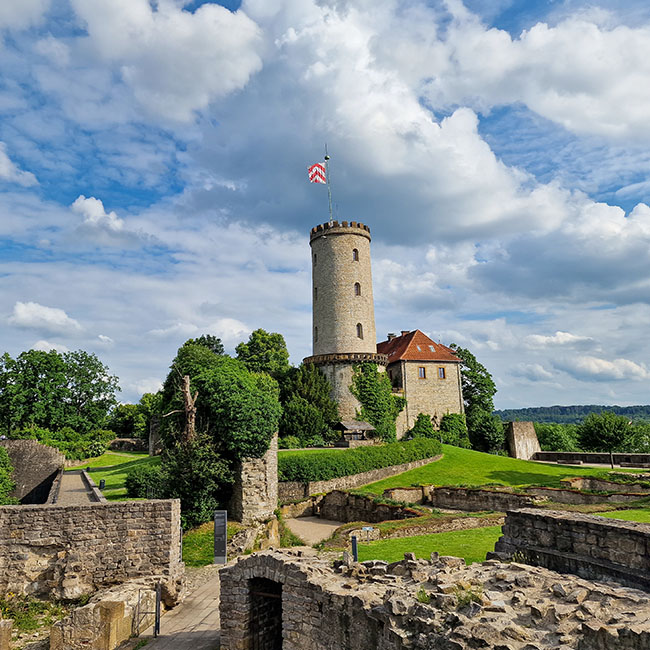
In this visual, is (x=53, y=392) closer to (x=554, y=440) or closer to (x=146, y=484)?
(x=146, y=484)

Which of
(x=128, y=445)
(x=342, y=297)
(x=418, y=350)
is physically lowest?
(x=128, y=445)

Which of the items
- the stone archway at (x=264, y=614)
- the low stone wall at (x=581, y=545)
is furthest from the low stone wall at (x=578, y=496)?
the stone archway at (x=264, y=614)

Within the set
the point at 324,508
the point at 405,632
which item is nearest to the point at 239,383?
the point at 324,508

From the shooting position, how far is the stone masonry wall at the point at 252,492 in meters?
20.6

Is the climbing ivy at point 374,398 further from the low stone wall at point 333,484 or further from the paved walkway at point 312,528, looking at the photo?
the paved walkway at point 312,528

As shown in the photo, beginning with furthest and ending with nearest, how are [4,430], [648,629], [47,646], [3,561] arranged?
1. [4,430]
2. [3,561]
3. [47,646]
4. [648,629]

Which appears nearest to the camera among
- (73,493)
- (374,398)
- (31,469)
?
(73,493)

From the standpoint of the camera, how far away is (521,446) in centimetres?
4744

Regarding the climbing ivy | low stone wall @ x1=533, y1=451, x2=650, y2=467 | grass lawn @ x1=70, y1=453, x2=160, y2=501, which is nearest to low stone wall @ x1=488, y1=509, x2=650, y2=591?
grass lawn @ x1=70, y1=453, x2=160, y2=501

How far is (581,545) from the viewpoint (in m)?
8.43

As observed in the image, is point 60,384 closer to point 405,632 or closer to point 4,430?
point 4,430

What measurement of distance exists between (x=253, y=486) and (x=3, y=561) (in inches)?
384

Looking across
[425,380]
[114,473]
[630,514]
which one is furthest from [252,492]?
[425,380]

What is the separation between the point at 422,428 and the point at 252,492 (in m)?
28.3
